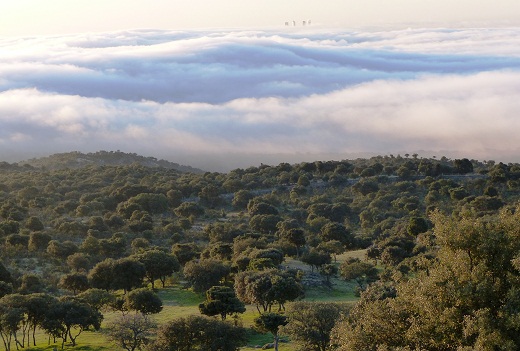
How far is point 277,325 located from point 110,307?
18637 mm

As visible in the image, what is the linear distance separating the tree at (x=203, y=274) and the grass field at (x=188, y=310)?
109 cm

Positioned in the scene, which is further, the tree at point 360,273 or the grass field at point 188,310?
the tree at point 360,273

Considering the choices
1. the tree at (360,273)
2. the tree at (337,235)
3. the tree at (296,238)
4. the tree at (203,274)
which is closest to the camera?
the tree at (203,274)

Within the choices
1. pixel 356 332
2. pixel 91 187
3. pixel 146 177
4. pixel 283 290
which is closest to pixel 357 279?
pixel 283 290

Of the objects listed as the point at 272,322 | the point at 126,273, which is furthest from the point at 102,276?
the point at 272,322

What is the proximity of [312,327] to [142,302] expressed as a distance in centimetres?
1599

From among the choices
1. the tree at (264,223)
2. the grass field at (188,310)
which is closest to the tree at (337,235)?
the grass field at (188,310)

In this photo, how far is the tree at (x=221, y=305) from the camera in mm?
48750

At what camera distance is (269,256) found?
210ft

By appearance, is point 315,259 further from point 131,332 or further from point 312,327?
point 131,332

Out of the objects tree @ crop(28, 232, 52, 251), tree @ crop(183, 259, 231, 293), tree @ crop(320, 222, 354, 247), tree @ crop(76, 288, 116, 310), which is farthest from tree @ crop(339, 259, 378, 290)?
tree @ crop(28, 232, 52, 251)

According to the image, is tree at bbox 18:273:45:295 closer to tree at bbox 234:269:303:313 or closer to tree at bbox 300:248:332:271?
tree at bbox 234:269:303:313

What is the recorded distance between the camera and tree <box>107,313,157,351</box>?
41.1 m

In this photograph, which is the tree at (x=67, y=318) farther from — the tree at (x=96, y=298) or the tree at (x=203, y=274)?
the tree at (x=203, y=274)
